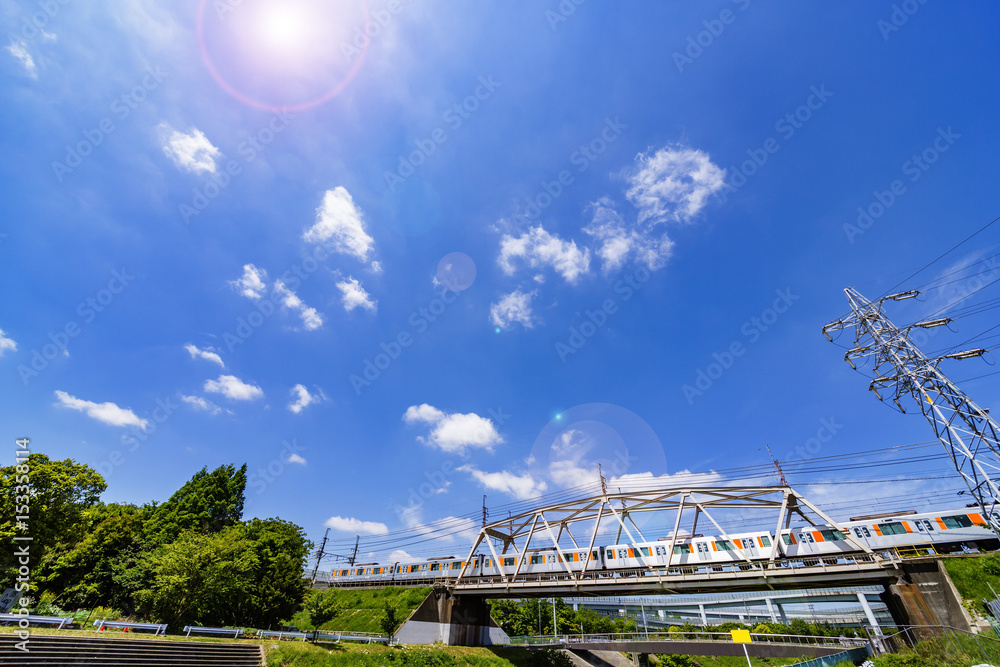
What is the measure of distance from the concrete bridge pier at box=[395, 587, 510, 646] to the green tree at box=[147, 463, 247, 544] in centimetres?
2497

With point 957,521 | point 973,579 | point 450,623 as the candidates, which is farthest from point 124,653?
point 957,521

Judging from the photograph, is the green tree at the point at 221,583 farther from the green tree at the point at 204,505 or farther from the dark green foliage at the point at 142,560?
the green tree at the point at 204,505

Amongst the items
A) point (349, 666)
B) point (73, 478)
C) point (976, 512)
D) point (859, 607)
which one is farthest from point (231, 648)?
point (859, 607)

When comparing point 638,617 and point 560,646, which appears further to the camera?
point 638,617

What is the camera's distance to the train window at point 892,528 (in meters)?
27.8

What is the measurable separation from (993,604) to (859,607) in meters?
58.0

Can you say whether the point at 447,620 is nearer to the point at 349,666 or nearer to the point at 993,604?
the point at 349,666

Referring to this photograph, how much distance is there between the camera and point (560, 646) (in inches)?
1638

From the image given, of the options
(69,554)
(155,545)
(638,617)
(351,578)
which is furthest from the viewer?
(638,617)

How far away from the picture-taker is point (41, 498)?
2617cm

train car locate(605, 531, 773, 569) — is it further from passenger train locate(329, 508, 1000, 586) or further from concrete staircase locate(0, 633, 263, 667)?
concrete staircase locate(0, 633, 263, 667)

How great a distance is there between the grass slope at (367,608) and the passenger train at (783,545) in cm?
398

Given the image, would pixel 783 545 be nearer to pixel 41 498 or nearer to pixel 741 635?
pixel 741 635

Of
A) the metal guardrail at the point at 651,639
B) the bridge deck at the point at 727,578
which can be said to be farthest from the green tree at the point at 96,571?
the metal guardrail at the point at 651,639
